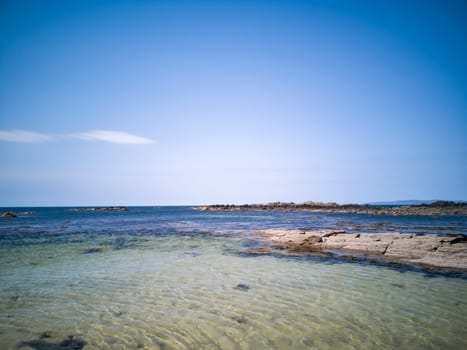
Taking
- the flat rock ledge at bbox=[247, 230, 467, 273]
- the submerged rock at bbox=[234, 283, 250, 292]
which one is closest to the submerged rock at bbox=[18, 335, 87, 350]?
the submerged rock at bbox=[234, 283, 250, 292]

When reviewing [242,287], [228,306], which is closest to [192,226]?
[242,287]

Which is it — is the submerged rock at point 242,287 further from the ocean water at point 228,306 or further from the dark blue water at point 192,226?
the dark blue water at point 192,226

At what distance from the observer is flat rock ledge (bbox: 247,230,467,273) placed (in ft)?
41.7

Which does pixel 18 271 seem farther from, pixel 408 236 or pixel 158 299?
pixel 408 236

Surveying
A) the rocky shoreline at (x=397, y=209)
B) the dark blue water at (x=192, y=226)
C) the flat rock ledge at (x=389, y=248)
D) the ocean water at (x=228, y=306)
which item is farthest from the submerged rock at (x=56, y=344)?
the rocky shoreline at (x=397, y=209)

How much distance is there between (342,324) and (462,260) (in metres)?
10.6

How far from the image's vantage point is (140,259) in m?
13.7

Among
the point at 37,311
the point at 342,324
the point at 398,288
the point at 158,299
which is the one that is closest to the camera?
the point at 342,324

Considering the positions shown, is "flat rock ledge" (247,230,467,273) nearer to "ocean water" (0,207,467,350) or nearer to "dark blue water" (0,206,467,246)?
"ocean water" (0,207,467,350)

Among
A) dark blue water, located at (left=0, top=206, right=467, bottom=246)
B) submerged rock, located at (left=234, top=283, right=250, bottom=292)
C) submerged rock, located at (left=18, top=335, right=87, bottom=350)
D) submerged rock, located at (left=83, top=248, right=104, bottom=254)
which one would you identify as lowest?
dark blue water, located at (left=0, top=206, right=467, bottom=246)

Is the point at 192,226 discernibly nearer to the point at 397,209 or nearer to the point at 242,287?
the point at 242,287

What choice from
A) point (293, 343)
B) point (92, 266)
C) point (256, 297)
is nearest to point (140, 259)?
point (92, 266)

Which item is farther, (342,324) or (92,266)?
(92,266)

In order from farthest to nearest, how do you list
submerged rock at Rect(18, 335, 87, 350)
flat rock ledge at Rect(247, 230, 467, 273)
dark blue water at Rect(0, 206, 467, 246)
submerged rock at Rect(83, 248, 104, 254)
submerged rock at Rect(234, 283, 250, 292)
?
1. dark blue water at Rect(0, 206, 467, 246)
2. submerged rock at Rect(83, 248, 104, 254)
3. flat rock ledge at Rect(247, 230, 467, 273)
4. submerged rock at Rect(234, 283, 250, 292)
5. submerged rock at Rect(18, 335, 87, 350)
